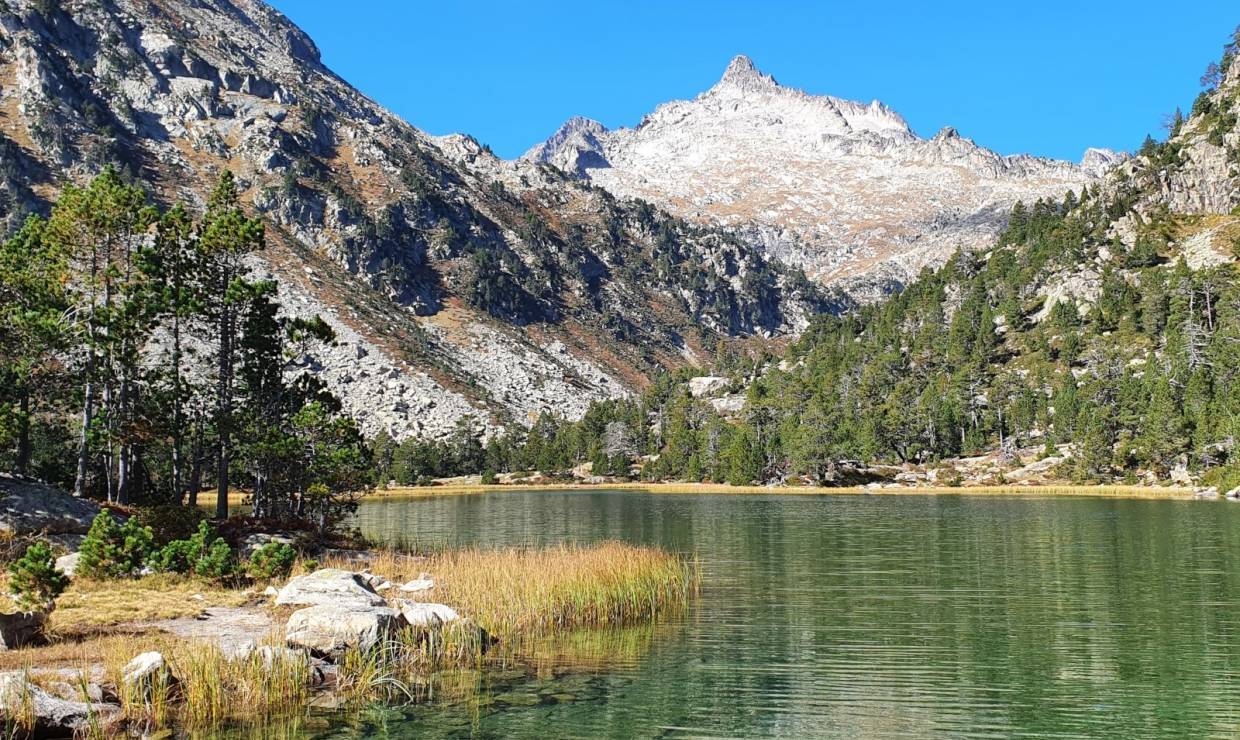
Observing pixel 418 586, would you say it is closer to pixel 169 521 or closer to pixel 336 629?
pixel 336 629

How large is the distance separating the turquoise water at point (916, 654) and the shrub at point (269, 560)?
512 inches

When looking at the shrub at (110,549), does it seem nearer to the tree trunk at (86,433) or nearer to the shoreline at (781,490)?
the tree trunk at (86,433)

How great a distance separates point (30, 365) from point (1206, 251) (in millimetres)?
189594

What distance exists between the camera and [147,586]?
2936cm

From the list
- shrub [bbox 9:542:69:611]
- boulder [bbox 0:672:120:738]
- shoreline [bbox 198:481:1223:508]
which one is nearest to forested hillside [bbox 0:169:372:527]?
shrub [bbox 9:542:69:611]

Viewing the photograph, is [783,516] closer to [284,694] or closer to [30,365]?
[30,365]

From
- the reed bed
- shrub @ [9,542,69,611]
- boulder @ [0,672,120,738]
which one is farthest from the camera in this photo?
the reed bed

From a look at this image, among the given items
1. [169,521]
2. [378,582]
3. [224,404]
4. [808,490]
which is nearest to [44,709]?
[378,582]

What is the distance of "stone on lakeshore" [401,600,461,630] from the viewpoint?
23.1 m

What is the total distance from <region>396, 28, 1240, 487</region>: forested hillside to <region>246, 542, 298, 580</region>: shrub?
10196 cm

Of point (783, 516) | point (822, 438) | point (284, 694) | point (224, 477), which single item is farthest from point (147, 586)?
point (822, 438)

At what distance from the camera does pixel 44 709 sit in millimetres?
15625

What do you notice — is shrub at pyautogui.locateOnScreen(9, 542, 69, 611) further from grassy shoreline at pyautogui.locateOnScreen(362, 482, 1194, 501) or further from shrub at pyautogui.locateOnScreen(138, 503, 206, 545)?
grassy shoreline at pyautogui.locateOnScreen(362, 482, 1194, 501)

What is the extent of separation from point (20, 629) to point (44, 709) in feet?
19.4
